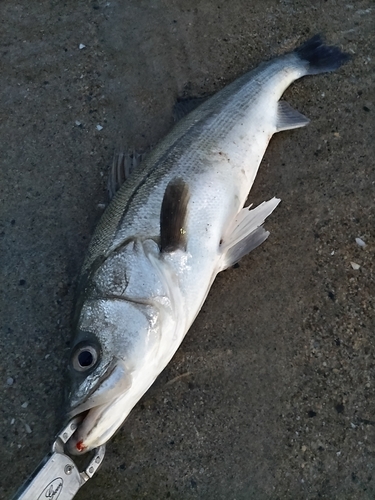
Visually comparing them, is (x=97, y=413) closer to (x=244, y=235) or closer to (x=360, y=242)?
(x=244, y=235)

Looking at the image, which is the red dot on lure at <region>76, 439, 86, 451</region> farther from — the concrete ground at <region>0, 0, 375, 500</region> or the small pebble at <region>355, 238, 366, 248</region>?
the small pebble at <region>355, 238, 366, 248</region>

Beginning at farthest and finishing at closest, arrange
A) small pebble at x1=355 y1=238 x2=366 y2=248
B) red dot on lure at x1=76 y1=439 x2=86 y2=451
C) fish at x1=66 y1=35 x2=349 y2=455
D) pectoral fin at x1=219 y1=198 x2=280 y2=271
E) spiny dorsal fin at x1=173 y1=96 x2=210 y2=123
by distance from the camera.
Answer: spiny dorsal fin at x1=173 y1=96 x2=210 y2=123 → small pebble at x1=355 y1=238 x2=366 y2=248 → pectoral fin at x1=219 y1=198 x2=280 y2=271 → fish at x1=66 y1=35 x2=349 y2=455 → red dot on lure at x1=76 y1=439 x2=86 y2=451

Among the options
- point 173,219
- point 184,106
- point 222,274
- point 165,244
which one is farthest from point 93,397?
point 184,106

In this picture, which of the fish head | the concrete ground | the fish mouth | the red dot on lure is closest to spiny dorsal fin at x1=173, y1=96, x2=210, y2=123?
the concrete ground

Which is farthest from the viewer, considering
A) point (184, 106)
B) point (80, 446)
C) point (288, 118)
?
point (184, 106)

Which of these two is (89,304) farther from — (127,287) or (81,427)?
(81,427)

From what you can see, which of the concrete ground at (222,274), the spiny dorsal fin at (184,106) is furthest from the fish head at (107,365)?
the spiny dorsal fin at (184,106)
